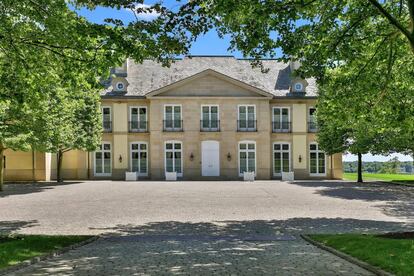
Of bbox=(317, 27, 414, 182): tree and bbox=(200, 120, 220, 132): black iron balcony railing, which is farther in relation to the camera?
bbox=(200, 120, 220, 132): black iron balcony railing

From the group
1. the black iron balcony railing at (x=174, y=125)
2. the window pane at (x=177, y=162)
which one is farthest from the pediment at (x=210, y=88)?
the window pane at (x=177, y=162)

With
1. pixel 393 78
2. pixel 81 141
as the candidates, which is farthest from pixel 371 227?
pixel 81 141

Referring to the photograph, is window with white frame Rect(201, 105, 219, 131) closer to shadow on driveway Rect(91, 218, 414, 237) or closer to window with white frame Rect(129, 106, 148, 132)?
window with white frame Rect(129, 106, 148, 132)

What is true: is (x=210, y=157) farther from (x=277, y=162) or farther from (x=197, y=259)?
(x=197, y=259)

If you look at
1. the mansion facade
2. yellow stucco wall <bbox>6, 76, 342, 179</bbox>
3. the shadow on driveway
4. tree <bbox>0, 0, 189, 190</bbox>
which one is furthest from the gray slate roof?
tree <bbox>0, 0, 189, 190</bbox>

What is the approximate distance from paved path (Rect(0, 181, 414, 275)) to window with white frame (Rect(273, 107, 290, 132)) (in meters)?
22.8

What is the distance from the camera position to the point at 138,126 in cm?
4775

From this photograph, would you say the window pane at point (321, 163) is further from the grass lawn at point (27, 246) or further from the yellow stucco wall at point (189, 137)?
the grass lawn at point (27, 246)

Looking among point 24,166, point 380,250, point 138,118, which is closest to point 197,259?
point 380,250

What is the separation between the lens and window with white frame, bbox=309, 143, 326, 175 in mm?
48219

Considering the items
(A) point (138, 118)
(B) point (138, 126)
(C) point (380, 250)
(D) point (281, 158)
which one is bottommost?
(C) point (380, 250)

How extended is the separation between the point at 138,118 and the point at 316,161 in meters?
18.1

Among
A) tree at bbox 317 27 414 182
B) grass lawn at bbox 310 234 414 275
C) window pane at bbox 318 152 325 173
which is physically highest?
tree at bbox 317 27 414 182

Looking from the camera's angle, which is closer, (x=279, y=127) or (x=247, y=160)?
(x=247, y=160)
